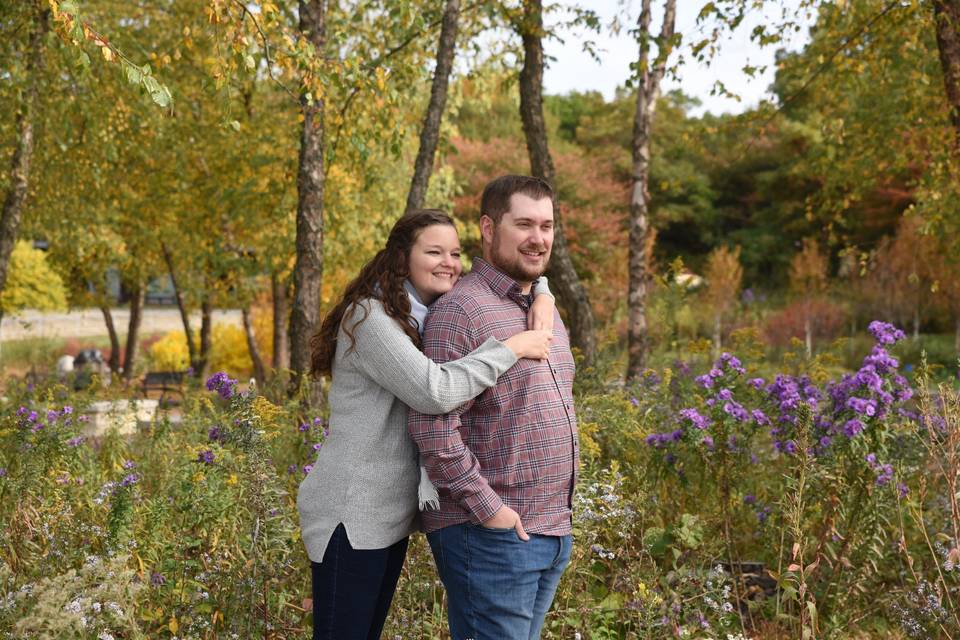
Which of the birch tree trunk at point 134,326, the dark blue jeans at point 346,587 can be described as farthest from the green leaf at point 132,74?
the birch tree trunk at point 134,326

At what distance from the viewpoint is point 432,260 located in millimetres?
2291

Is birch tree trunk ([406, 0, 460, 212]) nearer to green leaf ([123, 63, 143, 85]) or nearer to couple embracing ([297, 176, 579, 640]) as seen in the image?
green leaf ([123, 63, 143, 85])

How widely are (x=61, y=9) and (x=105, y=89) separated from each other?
598 centimetres

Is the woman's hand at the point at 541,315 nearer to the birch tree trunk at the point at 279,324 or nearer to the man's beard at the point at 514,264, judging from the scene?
the man's beard at the point at 514,264

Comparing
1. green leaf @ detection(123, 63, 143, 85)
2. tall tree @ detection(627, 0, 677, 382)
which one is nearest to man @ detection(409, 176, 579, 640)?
green leaf @ detection(123, 63, 143, 85)

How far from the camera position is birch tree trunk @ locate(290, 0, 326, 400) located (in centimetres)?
600

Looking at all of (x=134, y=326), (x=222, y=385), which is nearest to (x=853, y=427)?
(x=222, y=385)

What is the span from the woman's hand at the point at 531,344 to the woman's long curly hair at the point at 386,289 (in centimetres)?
26

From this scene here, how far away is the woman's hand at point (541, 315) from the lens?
229 cm

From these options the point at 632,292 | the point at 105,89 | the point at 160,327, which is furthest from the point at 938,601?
the point at 160,327

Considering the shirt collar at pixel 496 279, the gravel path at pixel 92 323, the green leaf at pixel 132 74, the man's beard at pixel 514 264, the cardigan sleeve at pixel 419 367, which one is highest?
the green leaf at pixel 132 74

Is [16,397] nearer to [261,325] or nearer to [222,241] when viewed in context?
[222,241]

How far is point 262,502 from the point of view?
2777mm

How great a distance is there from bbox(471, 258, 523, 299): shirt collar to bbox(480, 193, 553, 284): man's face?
0.02 m
